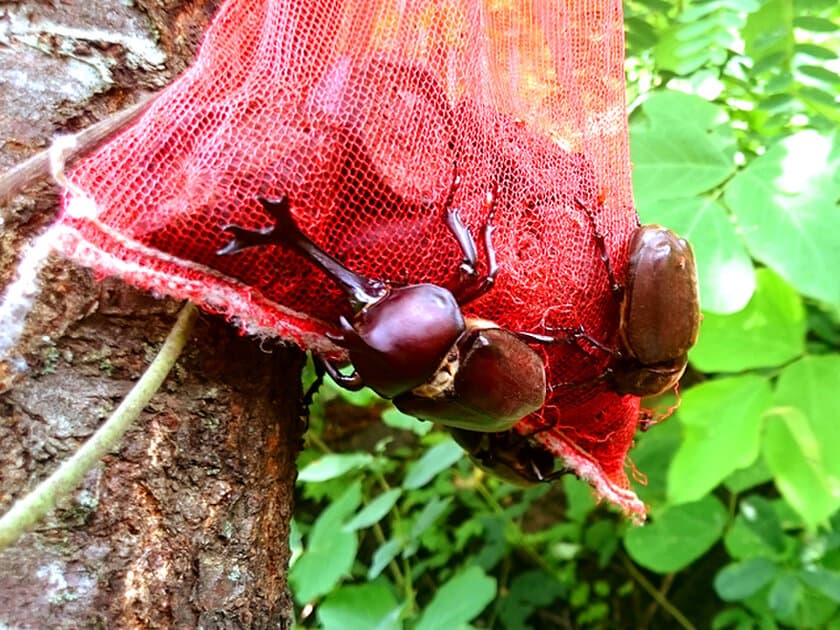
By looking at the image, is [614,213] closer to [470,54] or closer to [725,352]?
[470,54]

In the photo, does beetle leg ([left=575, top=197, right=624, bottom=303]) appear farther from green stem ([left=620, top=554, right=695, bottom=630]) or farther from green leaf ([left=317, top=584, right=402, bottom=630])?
green stem ([left=620, top=554, right=695, bottom=630])

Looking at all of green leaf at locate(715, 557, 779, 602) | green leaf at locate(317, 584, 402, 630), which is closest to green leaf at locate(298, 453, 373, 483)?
green leaf at locate(317, 584, 402, 630)

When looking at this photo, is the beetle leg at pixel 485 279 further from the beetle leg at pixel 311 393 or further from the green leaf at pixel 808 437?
the green leaf at pixel 808 437

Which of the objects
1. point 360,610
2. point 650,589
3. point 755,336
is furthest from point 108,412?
point 650,589

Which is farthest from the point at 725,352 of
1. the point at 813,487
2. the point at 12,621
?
the point at 12,621

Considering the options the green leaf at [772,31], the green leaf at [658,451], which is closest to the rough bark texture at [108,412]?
the green leaf at [772,31]
